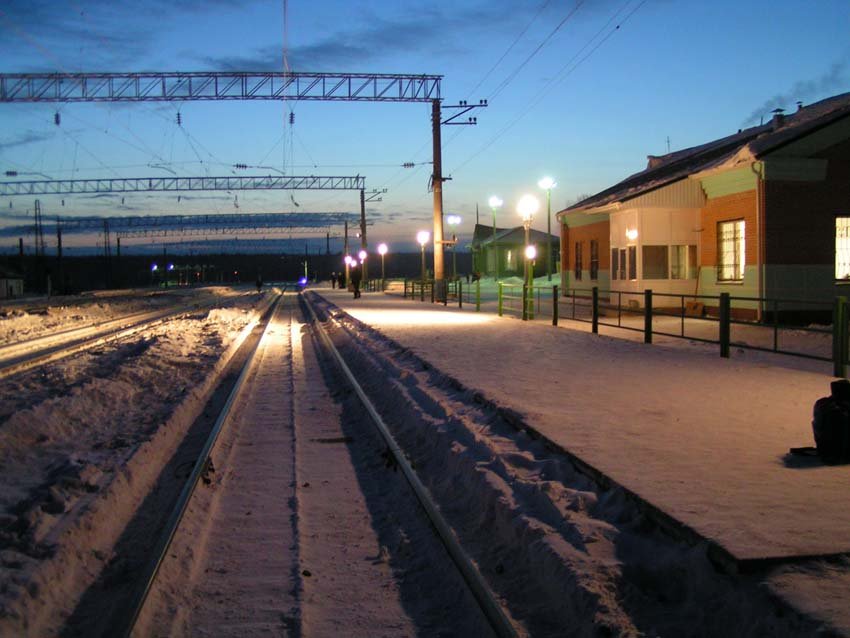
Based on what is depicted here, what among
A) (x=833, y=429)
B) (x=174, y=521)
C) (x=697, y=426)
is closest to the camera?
(x=174, y=521)

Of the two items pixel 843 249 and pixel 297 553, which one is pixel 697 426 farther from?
pixel 843 249

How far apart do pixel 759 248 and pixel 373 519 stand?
18.9m

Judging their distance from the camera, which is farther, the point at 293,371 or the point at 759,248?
the point at 759,248

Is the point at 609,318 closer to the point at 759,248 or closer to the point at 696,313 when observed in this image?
the point at 696,313

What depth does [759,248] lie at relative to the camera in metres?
22.6

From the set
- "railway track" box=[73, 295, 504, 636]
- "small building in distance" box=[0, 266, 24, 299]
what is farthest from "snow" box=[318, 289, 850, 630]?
"small building in distance" box=[0, 266, 24, 299]

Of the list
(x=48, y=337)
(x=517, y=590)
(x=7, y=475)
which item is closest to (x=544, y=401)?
(x=517, y=590)

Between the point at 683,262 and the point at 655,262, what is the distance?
95 cm

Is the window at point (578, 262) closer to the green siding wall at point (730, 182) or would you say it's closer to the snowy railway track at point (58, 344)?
the green siding wall at point (730, 182)

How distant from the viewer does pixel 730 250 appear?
82.8 ft

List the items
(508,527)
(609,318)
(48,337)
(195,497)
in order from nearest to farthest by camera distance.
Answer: (508,527) < (195,497) < (48,337) < (609,318)

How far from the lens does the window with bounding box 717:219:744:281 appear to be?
80.5ft

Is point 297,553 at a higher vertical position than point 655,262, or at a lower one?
lower

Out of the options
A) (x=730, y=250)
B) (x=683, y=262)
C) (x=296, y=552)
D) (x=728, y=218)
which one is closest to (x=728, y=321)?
(x=296, y=552)
